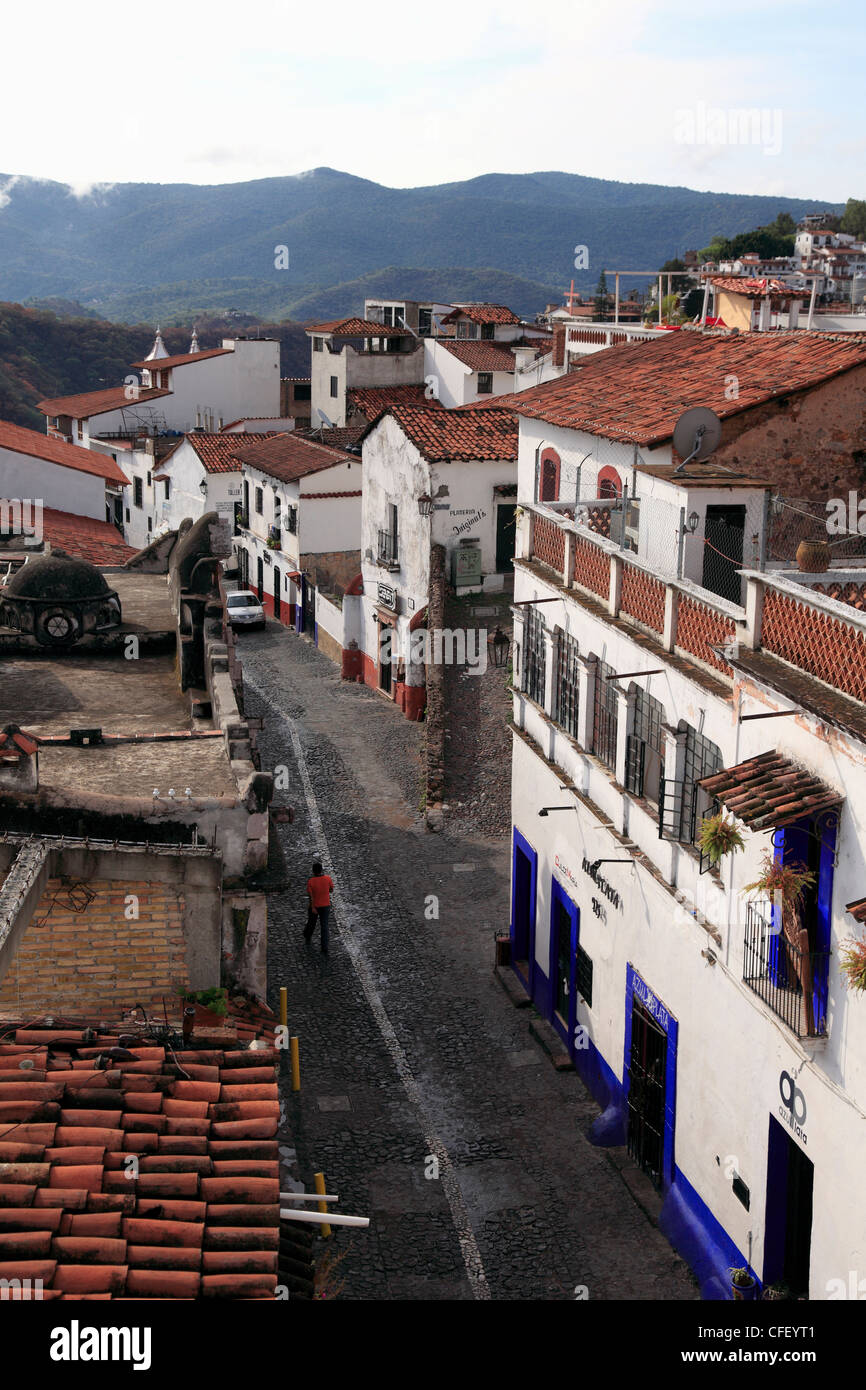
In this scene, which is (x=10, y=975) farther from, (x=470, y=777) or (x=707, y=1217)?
(x=470, y=777)

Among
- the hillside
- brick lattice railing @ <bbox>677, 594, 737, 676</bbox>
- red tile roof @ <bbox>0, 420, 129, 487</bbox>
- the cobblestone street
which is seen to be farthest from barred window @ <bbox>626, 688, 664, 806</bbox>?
the hillside

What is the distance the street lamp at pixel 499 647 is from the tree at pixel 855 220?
15232 cm

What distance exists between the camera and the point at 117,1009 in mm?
17016

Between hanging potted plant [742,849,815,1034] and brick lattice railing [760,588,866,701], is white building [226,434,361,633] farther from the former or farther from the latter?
hanging potted plant [742,849,815,1034]

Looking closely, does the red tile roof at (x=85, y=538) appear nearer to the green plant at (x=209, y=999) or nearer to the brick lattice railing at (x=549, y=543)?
the brick lattice railing at (x=549, y=543)

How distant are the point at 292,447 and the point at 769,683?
4798 cm

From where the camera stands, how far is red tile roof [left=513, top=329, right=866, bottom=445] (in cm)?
2369

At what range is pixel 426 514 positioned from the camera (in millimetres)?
43812

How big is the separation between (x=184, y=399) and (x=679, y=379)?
60.4 metres

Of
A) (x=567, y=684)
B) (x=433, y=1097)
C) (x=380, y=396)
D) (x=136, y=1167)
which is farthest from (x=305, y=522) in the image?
A: (x=136, y=1167)

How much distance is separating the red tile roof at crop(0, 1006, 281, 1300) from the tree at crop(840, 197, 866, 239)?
178799 millimetres
